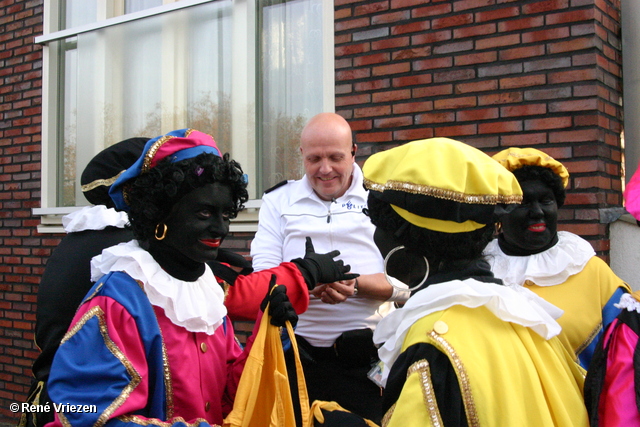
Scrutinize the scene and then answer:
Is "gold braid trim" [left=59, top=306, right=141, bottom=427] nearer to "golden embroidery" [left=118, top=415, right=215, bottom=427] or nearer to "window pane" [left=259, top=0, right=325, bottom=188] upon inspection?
"golden embroidery" [left=118, top=415, right=215, bottom=427]

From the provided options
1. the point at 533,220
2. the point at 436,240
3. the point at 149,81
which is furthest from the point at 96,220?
the point at 149,81

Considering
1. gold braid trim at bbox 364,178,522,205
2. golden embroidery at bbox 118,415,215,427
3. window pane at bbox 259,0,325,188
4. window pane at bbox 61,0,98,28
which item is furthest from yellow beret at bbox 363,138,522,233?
window pane at bbox 61,0,98,28

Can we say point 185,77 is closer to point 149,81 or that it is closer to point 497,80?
point 149,81

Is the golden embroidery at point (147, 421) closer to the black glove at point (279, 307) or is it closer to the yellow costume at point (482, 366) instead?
the black glove at point (279, 307)

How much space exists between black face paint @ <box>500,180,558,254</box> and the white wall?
1.23 metres

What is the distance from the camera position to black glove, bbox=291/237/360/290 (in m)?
2.45

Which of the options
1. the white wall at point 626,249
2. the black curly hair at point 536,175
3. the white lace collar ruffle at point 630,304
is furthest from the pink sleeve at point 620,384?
the white wall at point 626,249

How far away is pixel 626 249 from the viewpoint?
3600 millimetres

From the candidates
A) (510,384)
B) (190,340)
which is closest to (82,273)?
(190,340)

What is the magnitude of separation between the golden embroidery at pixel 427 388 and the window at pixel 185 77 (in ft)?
10.5

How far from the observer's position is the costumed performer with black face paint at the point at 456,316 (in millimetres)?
1369

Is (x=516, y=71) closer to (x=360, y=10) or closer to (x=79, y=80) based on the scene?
(x=360, y=10)

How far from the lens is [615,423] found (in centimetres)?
149

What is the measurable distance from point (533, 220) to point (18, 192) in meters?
5.23
